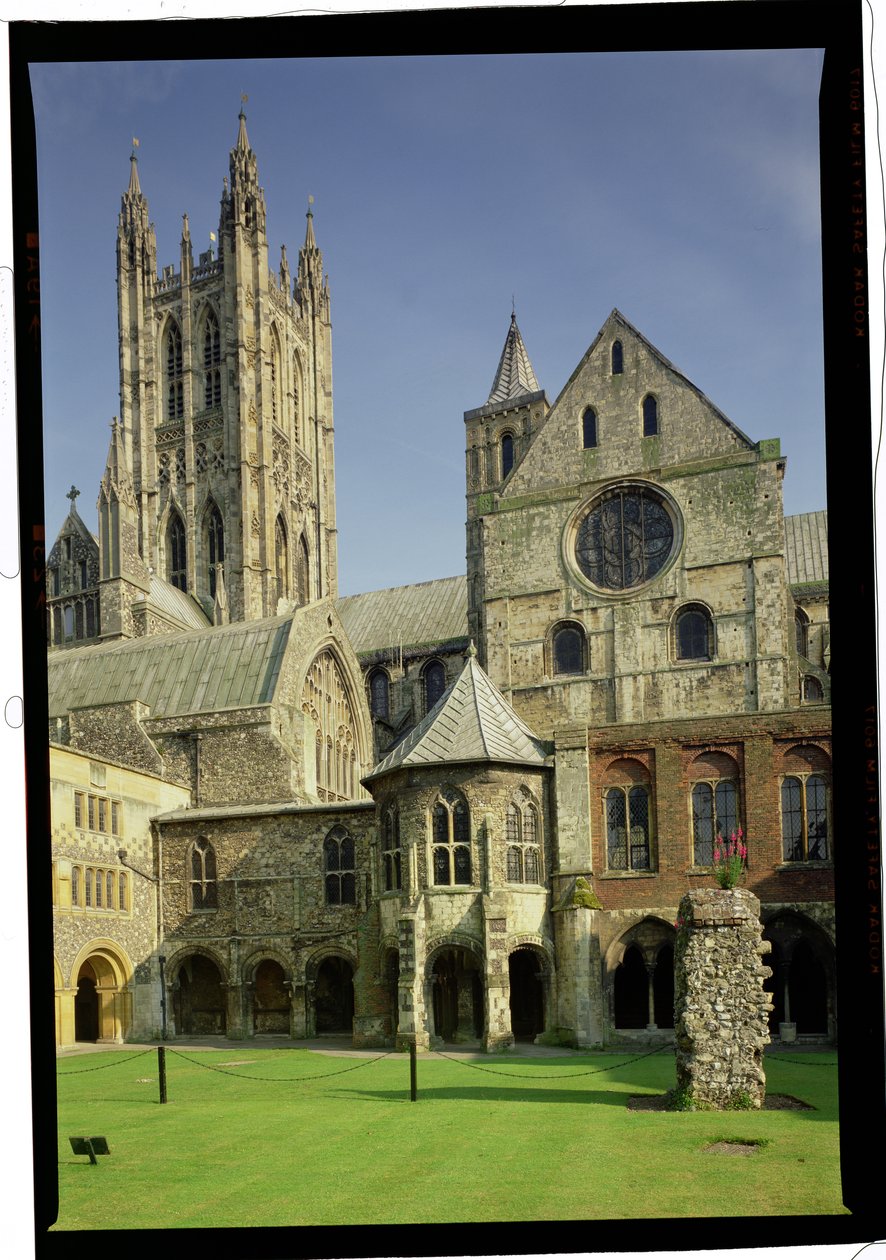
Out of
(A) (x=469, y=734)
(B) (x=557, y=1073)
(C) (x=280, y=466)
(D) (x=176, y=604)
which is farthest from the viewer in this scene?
(C) (x=280, y=466)

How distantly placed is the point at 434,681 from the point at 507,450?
1211 cm

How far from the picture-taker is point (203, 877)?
34.3m

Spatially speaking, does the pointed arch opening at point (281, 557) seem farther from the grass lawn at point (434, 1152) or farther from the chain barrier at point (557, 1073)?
the grass lawn at point (434, 1152)

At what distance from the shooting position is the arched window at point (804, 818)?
27.3 metres

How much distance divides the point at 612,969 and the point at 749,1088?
35.8 ft

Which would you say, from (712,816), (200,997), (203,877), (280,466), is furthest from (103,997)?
(280,466)

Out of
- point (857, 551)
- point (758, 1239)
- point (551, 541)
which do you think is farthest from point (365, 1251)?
point (551, 541)

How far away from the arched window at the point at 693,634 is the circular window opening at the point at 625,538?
1.51m

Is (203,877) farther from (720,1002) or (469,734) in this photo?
(720,1002)

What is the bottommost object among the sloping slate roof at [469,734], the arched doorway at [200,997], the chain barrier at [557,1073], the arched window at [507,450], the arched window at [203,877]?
the arched doorway at [200,997]

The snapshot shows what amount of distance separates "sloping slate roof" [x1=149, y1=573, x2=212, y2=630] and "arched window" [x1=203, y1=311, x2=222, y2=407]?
41.4ft

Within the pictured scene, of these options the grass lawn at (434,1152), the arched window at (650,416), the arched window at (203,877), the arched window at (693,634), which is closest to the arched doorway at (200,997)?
the arched window at (203,877)

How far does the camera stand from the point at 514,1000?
3025 centimetres

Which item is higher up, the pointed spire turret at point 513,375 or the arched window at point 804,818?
the pointed spire turret at point 513,375
